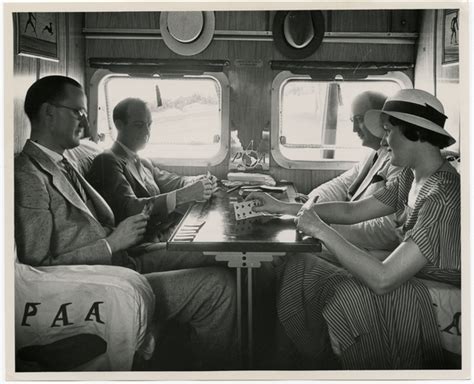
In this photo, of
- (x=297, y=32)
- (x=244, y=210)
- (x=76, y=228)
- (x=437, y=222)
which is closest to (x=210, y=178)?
(x=244, y=210)

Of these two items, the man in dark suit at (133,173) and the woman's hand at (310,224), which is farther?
the man in dark suit at (133,173)

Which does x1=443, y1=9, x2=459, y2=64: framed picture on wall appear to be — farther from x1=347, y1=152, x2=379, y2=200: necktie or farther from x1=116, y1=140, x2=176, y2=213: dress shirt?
x1=116, y1=140, x2=176, y2=213: dress shirt

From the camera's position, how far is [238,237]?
1.87m

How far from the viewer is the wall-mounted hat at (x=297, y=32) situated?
203cm

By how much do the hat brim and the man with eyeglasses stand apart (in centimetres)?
2

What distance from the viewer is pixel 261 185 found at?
2.13 m

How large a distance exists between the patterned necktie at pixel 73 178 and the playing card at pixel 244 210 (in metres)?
0.56

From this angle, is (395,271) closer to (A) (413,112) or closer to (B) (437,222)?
(B) (437,222)

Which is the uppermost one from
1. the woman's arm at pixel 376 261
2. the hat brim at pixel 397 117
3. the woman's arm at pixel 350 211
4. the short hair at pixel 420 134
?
the hat brim at pixel 397 117

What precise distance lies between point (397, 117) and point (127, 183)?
101 cm

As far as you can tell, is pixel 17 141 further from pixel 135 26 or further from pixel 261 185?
pixel 261 185

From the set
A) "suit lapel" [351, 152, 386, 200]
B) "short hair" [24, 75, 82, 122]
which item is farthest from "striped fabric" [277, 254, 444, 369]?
"short hair" [24, 75, 82, 122]

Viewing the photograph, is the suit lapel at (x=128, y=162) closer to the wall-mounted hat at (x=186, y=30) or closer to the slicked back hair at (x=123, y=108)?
the slicked back hair at (x=123, y=108)

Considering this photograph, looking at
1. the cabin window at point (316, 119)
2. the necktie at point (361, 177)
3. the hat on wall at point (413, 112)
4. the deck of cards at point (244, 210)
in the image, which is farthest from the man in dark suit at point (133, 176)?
the hat on wall at point (413, 112)
